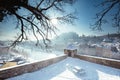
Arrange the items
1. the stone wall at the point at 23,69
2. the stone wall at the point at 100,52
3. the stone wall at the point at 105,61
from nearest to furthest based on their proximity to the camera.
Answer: the stone wall at the point at 23,69
the stone wall at the point at 105,61
the stone wall at the point at 100,52

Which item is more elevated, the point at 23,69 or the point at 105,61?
the point at 105,61

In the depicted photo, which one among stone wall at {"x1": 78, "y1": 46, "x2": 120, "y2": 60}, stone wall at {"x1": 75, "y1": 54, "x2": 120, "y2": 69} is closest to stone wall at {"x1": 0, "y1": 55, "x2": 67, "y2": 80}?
stone wall at {"x1": 75, "y1": 54, "x2": 120, "y2": 69}

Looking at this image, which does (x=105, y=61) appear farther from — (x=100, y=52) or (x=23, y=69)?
(x=100, y=52)

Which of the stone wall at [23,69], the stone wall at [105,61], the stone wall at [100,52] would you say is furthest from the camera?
the stone wall at [100,52]

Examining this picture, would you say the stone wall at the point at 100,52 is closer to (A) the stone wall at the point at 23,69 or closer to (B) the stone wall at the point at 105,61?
(B) the stone wall at the point at 105,61

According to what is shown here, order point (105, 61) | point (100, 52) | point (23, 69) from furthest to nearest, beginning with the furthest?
point (100, 52)
point (105, 61)
point (23, 69)

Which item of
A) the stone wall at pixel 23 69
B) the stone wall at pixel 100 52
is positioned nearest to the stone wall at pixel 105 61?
the stone wall at pixel 23 69

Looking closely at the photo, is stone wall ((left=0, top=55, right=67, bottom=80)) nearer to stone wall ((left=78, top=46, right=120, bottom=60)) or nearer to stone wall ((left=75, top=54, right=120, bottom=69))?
stone wall ((left=75, top=54, right=120, bottom=69))

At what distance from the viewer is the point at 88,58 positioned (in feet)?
39.0

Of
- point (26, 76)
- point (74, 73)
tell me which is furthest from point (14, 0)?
point (74, 73)

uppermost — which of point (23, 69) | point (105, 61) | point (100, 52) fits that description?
point (105, 61)

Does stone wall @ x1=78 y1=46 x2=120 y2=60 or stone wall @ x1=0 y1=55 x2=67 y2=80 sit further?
stone wall @ x1=78 y1=46 x2=120 y2=60

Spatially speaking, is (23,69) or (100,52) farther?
(100,52)

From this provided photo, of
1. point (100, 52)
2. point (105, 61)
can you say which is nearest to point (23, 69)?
point (105, 61)
